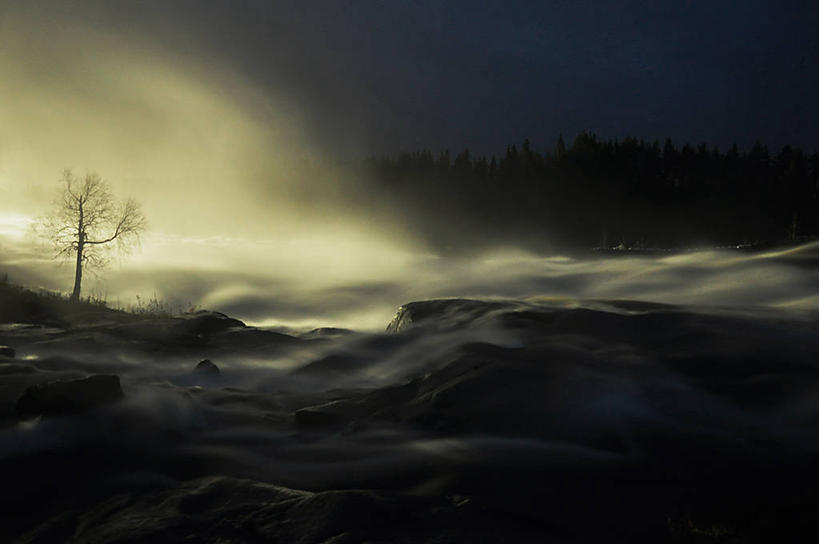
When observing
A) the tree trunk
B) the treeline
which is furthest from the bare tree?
the treeline

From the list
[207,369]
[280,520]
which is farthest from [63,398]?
[280,520]

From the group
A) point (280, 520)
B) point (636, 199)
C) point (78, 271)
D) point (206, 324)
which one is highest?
point (636, 199)

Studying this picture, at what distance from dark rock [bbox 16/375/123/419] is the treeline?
66.9 m

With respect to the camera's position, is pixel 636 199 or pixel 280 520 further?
pixel 636 199

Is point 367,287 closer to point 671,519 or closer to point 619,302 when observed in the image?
point 619,302

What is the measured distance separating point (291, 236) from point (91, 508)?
80.8 meters

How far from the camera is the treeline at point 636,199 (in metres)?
73.6

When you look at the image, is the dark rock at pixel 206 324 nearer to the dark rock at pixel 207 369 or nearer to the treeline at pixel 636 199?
the dark rock at pixel 207 369

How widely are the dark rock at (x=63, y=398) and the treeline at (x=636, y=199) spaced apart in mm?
66935

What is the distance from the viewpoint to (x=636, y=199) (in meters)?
74.2

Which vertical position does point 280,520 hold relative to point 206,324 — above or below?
below

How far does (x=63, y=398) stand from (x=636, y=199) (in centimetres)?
7558

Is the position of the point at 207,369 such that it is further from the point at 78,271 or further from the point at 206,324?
the point at 78,271

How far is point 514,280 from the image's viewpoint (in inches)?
964
